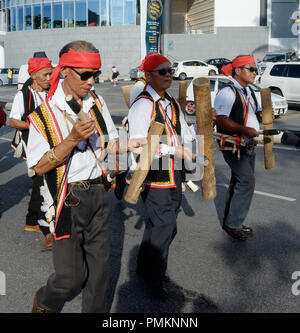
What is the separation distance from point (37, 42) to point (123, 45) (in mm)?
9635

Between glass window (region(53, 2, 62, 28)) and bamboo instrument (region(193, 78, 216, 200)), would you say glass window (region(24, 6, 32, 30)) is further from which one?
bamboo instrument (region(193, 78, 216, 200))

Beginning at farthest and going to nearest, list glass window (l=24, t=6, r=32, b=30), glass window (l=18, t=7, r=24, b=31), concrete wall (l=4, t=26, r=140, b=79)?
glass window (l=18, t=7, r=24, b=31) < glass window (l=24, t=6, r=32, b=30) < concrete wall (l=4, t=26, r=140, b=79)


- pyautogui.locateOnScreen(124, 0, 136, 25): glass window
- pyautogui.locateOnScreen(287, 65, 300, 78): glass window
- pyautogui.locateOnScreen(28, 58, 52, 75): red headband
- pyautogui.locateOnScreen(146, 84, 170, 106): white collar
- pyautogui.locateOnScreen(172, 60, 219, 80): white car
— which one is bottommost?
pyautogui.locateOnScreen(146, 84, 170, 106): white collar

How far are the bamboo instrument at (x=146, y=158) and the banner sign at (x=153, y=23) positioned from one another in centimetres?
3548

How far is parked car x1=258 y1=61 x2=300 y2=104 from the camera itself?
18.9 meters

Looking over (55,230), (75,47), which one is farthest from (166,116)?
(55,230)

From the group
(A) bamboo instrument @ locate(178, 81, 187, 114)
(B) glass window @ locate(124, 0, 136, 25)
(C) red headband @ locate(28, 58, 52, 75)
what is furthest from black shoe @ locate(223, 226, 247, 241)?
(B) glass window @ locate(124, 0, 136, 25)

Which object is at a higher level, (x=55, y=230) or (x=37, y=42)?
(x=37, y=42)

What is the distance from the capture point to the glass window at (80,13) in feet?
144

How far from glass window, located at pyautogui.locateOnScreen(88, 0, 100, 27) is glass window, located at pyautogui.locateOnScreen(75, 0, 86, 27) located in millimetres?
512

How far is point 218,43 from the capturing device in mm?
44531

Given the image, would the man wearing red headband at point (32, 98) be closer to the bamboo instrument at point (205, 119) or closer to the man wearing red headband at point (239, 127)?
the man wearing red headband at point (239, 127)

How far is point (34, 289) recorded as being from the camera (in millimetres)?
4098
